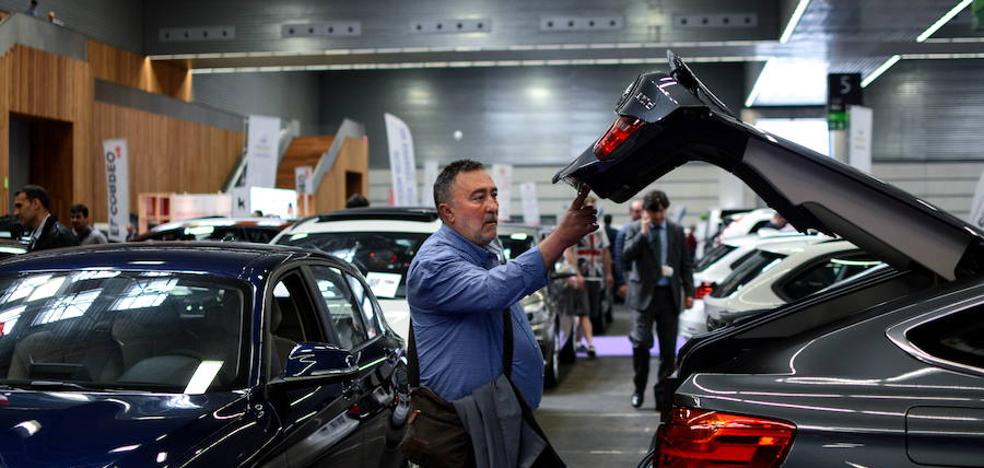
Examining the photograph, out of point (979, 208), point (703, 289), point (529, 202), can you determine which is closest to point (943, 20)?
point (979, 208)

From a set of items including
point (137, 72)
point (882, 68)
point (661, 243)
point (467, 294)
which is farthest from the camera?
point (882, 68)

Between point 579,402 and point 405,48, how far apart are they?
50.1 feet

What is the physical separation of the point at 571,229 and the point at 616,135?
0.98 feet

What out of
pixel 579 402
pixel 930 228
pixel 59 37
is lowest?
pixel 579 402

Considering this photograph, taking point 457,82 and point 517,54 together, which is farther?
point 457,82

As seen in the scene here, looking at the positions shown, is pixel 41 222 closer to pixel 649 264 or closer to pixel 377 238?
pixel 377 238

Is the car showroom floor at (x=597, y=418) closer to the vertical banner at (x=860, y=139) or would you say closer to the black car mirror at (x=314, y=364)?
the black car mirror at (x=314, y=364)

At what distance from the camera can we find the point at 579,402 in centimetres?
1028

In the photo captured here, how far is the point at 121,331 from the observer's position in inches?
158

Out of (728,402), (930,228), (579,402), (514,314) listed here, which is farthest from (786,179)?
(579,402)

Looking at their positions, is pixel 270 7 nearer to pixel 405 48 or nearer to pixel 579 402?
pixel 405 48

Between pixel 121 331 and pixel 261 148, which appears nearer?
pixel 121 331

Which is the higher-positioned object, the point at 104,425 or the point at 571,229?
the point at 571,229

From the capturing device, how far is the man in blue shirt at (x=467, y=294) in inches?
129
